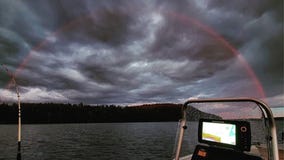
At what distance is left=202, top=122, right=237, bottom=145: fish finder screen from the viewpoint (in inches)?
101

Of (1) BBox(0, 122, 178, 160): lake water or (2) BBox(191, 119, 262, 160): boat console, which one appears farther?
(1) BBox(0, 122, 178, 160): lake water

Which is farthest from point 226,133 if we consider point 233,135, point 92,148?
point 92,148

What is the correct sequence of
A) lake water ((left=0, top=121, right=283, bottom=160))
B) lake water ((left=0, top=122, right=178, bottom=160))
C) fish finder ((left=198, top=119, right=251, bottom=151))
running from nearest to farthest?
fish finder ((left=198, top=119, right=251, bottom=151)), lake water ((left=0, top=121, right=283, bottom=160)), lake water ((left=0, top=122, right=178, bottom=160))

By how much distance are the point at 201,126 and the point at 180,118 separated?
73 cm

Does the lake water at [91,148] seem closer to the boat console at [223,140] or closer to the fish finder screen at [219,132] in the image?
the boat console at [223,140]

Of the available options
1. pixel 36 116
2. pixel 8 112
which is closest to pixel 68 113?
pixel 36 116

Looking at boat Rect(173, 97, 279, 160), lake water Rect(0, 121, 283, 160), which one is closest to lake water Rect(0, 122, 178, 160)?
lake water Rect(0, 121, 283, 160)

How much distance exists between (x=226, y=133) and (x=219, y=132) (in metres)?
0.11

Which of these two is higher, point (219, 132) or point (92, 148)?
point (219, 132)

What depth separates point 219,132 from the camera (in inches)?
108

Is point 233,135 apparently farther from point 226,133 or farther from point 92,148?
point 92,148

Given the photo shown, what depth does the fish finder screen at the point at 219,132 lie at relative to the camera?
256 cm

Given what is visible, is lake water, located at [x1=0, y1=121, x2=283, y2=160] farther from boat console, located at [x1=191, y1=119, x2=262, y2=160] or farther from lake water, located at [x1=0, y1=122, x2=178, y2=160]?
boat console, located at [x1=191, y1=119, x2=262, y2=160]

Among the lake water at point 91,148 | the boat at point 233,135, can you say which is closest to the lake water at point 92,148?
the lake water at point 91,148
